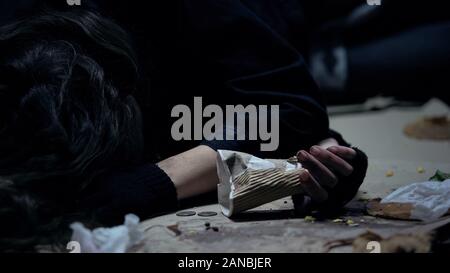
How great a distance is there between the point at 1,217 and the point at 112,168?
0.23 m

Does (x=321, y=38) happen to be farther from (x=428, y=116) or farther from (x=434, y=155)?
(x=434, y=155)

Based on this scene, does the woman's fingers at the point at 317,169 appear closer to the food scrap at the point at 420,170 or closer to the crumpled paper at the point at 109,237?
the crumpled paper at the point at 109,237

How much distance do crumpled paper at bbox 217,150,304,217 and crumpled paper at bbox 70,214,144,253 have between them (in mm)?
196

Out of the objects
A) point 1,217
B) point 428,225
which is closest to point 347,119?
point 428,225

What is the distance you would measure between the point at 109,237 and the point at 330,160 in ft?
1.32

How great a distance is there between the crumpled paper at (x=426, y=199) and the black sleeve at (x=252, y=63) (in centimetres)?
24

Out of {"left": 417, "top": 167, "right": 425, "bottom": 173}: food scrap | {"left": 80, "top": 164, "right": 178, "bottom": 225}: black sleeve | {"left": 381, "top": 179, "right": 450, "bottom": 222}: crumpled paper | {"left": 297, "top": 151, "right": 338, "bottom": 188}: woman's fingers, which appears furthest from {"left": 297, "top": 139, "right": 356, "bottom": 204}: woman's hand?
{"left": 417, "top": 167, "right": 425, "bottom": 173}: food scrap

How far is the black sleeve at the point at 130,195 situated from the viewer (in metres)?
1.08

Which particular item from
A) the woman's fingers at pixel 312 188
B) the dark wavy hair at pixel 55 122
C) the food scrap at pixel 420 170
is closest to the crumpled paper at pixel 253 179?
the woman's fingers at pixel 312 188

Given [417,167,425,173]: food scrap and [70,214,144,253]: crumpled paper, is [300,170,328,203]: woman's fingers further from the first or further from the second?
[417,167,425,173]: food scrap

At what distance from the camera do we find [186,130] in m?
1.33

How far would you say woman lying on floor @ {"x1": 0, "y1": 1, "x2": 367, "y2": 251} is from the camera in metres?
1.09

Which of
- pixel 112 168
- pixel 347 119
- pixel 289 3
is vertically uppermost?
pixel 289 3

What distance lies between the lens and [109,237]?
99cm
